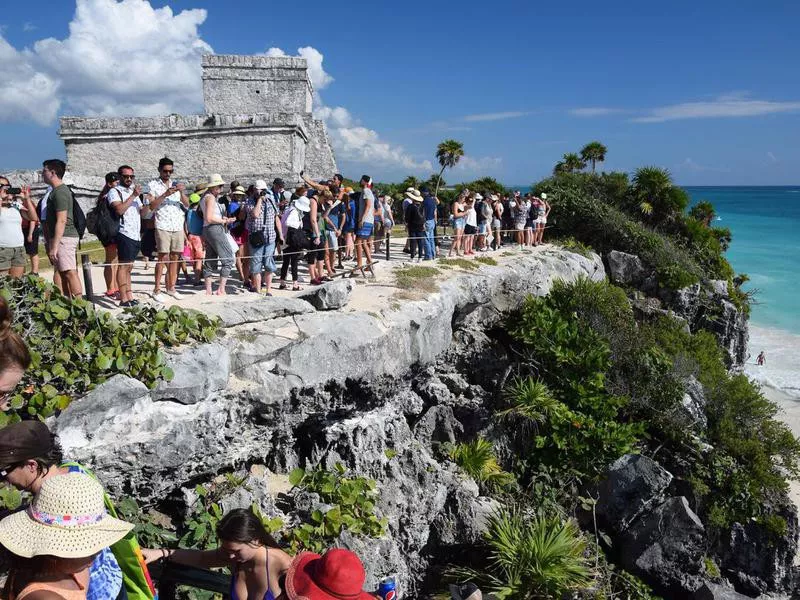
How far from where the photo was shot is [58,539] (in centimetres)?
229

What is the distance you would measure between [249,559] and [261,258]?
5.70 m

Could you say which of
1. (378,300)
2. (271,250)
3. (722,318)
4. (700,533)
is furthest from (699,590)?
(722,318)

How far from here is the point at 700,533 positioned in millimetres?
8164

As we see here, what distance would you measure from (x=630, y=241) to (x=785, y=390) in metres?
10.9

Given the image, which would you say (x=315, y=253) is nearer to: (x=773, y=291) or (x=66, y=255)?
(x=66, y=255)

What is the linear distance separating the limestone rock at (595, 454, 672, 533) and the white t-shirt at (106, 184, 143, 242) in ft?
27.1

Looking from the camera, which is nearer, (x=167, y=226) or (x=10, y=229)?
(x=10, y=229)

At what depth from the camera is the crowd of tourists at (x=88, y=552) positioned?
2285mm


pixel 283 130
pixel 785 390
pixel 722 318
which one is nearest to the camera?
pixel 722 318

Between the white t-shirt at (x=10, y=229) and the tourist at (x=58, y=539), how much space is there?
190 inches

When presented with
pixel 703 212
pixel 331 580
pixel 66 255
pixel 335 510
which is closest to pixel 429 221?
pixel 335 510

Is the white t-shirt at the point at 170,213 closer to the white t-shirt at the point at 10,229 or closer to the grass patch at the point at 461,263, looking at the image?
the white t-shirt at the point at 10,229

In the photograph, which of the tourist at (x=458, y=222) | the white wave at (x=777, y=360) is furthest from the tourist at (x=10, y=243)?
the white wave at (x=777, y=360)

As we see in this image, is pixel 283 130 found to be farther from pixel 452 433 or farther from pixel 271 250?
pixel 452 433
